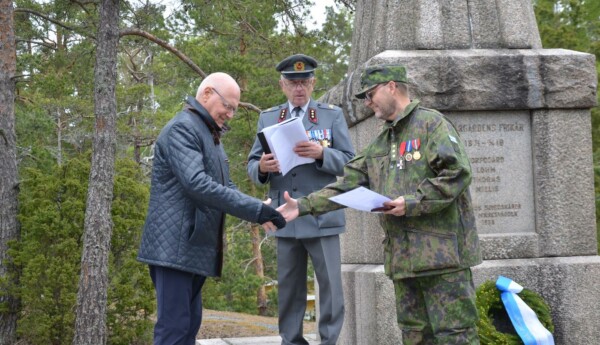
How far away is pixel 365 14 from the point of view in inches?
262

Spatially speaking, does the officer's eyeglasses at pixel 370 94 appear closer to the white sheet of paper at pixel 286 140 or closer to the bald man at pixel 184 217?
the white sheet of paper at pixel 286 140

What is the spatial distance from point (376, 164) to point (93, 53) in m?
10.1

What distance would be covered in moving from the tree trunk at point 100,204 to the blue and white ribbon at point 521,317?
6193 millimetres

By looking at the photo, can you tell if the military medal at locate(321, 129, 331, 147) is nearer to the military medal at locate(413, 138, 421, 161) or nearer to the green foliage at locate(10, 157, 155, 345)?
the military medal at locate(413, 138, 421, 161)

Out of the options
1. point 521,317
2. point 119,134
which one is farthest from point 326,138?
point 119,134

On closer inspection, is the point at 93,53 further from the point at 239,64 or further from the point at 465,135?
the point at 465,135

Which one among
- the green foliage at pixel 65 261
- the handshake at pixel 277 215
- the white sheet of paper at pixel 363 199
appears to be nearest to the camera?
the white sheet of paper at pixel 363 199

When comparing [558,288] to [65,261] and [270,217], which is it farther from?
[65,261]

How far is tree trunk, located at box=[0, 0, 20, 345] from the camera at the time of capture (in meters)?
11.5

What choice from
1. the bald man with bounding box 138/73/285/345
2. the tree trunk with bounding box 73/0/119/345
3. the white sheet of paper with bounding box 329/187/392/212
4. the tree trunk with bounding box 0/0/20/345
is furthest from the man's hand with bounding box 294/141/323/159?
the tree trunk with bounding box 0/0/20/345

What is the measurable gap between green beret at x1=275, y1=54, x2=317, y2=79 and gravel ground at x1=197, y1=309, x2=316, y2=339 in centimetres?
588

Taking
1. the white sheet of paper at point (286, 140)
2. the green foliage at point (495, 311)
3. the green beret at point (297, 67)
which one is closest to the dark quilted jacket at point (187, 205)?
the white sheet of paper at point (286, 140)

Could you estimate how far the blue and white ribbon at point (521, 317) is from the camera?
5.27 metres

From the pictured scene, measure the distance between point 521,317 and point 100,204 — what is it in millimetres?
6455
